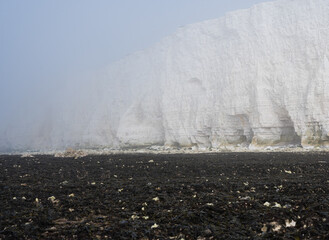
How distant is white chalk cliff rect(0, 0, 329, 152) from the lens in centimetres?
2706

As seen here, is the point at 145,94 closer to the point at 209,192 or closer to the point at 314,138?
the point at 314,138

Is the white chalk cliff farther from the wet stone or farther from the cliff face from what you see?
the wet stone

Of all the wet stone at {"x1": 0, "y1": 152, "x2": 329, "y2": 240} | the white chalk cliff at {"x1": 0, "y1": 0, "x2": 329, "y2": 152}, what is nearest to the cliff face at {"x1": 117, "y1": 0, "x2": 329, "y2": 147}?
the white chalk cliff at {"x1": 0, "y1": 0, "x2": 329, "y2": 152}

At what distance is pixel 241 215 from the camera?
579 cm

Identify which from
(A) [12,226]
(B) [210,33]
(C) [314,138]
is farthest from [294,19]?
(A) [12,226]

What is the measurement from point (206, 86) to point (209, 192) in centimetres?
2717

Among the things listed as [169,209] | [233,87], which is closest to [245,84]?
[233,87]

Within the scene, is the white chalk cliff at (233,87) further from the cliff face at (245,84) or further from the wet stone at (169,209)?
the wet stone at (169,209)

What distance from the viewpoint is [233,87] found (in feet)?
103

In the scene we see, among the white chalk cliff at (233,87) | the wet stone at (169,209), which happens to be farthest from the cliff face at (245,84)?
the wet stone at (169,209)

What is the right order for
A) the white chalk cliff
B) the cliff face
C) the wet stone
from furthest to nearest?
the white chalk cliff, the cliff face, the wet stone

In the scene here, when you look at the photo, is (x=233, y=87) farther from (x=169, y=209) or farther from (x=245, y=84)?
(x=169, y=209)

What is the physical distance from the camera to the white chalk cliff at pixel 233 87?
27.1 meters

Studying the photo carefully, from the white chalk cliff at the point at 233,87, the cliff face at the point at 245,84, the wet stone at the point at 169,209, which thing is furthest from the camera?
the white chalk cliff at the point at 233,87
